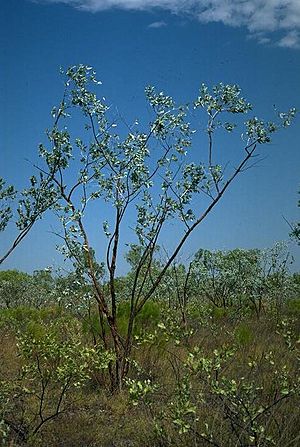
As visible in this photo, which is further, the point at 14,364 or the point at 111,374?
the point at 14,364

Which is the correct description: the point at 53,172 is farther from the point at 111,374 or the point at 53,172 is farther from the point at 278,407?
the point at 278,407

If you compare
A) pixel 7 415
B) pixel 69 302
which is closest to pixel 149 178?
pixel 69 302

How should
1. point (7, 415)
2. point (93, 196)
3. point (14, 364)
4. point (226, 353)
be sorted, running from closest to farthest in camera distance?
point (226, 353) → point (7, 415) → point (93, 196) → point (14, 364)

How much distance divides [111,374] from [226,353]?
149 inches

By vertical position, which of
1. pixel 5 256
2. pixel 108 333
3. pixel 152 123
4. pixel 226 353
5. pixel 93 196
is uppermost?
pixel 152 123

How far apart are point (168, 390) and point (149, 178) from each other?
2.97 meters

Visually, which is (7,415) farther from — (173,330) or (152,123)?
(152,123)

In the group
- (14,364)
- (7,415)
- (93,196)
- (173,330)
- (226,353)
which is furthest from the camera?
(14,364)

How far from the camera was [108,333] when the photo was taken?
9.91 metres

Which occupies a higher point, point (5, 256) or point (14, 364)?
point (5, 256)

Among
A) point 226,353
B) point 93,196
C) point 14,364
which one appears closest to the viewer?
point 226,353

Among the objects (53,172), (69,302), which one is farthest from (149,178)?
(69,302)

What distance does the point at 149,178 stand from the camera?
8.02 metres

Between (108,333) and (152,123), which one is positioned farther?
(108,333)
